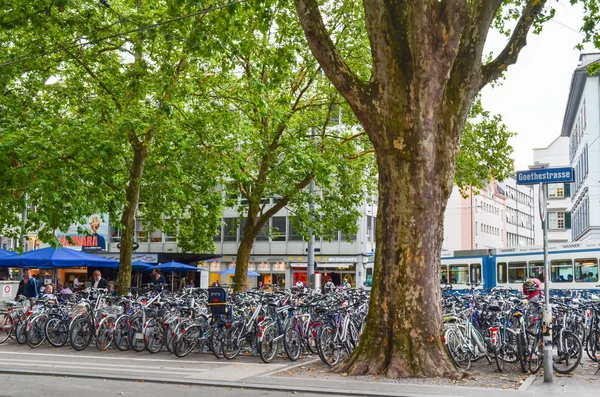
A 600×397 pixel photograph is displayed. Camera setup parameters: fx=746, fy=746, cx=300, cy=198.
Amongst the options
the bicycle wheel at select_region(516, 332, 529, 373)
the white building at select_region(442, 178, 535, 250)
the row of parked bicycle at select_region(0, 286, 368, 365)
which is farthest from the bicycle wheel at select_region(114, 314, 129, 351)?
the white building at select_region(442, 178, 535, 250)

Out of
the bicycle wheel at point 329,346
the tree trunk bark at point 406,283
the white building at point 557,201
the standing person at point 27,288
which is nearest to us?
the tree trunk bark at point 406,283

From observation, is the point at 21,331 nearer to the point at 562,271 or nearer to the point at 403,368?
the point at 403,368

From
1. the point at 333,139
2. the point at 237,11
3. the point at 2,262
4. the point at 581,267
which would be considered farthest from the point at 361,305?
the point at 581,267

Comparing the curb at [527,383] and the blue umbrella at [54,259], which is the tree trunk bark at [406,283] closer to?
the curb at [527,383]

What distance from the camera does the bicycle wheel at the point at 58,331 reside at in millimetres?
16431

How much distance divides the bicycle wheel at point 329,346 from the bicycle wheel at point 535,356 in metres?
3.33

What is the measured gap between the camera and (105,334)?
622 inches

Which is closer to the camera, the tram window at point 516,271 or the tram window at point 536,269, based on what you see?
the tram window at point 536,269

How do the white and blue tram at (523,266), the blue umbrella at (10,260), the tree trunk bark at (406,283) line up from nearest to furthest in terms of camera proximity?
1. the tree trunk bark at (406,283)
2. the blue umbrella at (10,260)
3. the white and blue tram at (523,266)

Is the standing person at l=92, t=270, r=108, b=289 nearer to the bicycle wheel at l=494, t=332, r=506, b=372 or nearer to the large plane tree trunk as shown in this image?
the large plane tree trunk

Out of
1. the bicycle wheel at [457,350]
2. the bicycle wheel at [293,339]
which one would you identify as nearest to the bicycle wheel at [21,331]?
the bicycle wheel at [293,339]

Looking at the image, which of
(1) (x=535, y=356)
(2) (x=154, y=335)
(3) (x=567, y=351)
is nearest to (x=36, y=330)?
(2) (x=154, y=335)

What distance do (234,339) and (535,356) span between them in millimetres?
5528

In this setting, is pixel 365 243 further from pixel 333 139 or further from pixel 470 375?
pixel 470 375
